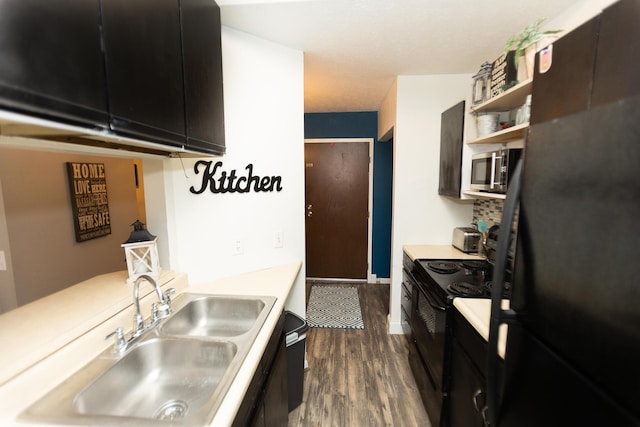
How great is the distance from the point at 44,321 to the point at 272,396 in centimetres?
96

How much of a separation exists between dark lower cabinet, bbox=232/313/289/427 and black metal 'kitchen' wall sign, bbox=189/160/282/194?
2.93 feet

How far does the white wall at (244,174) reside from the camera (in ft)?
5.59

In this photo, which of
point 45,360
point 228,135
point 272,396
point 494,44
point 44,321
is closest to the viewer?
point 45,360

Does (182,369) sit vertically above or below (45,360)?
below

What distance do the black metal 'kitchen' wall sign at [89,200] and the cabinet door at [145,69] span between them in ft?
7.11

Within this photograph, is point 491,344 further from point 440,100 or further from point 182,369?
point 440,100

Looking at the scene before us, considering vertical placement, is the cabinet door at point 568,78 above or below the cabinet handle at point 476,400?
above

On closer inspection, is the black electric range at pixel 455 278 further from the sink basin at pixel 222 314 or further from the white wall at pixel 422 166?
the sink basin at pixel 222 314

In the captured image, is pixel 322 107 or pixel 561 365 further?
pixel 322 107

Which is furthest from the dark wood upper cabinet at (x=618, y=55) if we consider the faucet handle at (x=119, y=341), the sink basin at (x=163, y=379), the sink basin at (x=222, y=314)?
the faucet handle at (x=119, y=341)

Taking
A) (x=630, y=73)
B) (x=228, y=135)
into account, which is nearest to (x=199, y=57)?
(x=228, y=135)

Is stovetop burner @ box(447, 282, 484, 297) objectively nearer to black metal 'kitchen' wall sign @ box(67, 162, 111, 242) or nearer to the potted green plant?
the potted green plant

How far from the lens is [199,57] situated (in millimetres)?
1288

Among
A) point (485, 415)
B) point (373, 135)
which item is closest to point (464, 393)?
point (485, 415)
